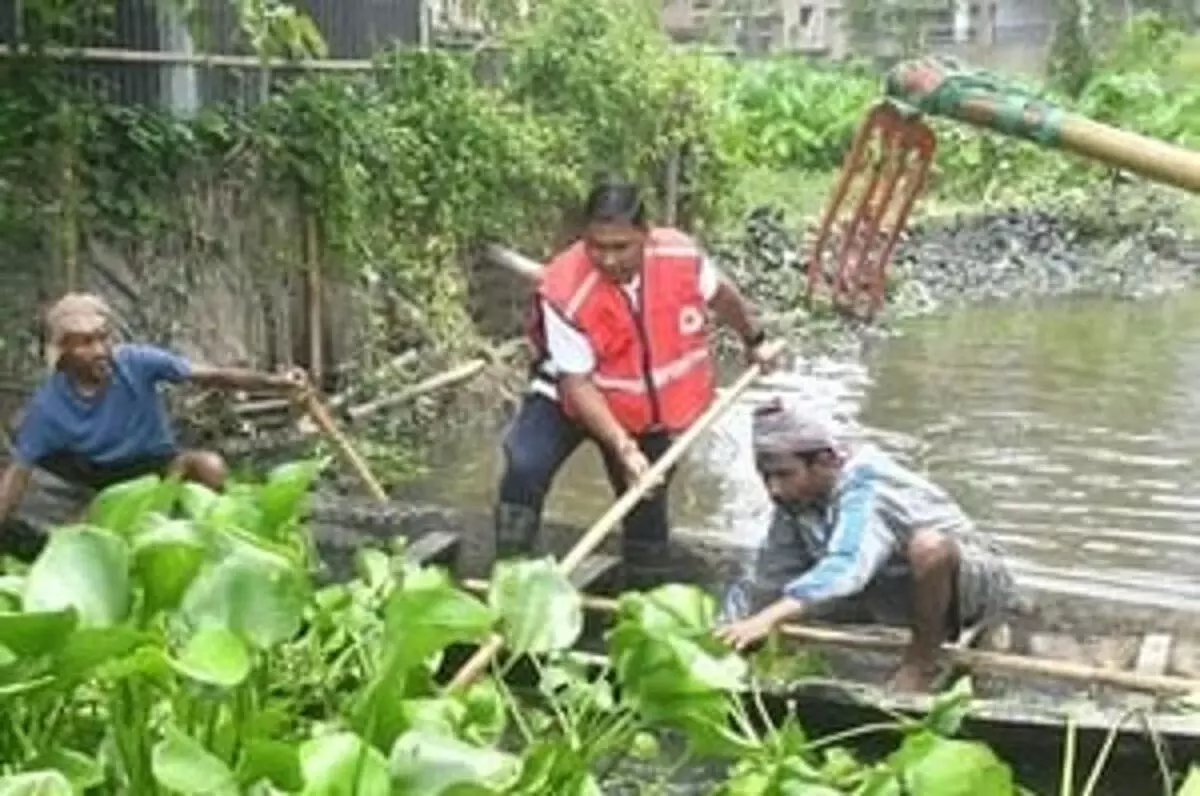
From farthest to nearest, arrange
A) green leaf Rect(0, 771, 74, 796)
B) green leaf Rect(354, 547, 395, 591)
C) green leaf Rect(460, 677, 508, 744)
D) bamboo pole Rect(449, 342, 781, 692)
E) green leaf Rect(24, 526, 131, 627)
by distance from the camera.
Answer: bamboo pole Rect(449, 342, 781, 692)
green leaf Rect(354, 547, 395, 591)
green leaf Rect(460, 677, 508, 744)
green leaf Rect(24, 526, 131, 627)
green leaf Rect(0, 771, 74, 796)

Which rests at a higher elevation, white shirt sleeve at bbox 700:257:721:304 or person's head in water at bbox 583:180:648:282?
person's head in water at bbox 583:180:648:282

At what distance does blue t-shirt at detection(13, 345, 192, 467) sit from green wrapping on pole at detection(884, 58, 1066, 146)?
228 cm

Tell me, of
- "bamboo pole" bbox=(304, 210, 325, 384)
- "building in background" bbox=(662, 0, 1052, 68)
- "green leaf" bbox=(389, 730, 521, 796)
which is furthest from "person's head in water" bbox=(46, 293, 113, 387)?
"building in background" bbox=(662, 0, 1052, 68)

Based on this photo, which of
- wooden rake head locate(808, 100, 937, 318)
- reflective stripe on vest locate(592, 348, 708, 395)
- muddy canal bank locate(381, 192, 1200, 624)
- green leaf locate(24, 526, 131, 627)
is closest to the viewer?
green leaf locate(24, 526, 131, 627)

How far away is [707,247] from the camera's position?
51.0 feet

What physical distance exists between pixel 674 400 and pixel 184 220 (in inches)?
126

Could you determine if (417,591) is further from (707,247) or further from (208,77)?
(707,247)

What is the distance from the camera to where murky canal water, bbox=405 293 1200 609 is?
8750mm

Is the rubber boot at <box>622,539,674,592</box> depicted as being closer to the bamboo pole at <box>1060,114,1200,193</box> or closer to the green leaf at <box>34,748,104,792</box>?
the bamboo pole at <box>1060,114,1200,193</box>

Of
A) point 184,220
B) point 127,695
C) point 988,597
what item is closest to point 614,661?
point 127,695

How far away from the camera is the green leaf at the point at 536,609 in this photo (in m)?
2.21

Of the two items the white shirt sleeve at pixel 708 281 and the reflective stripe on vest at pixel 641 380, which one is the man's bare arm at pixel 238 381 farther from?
the white shirt sleeve at pixel 708 281

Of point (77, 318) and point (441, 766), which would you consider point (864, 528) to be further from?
point (441, 766)

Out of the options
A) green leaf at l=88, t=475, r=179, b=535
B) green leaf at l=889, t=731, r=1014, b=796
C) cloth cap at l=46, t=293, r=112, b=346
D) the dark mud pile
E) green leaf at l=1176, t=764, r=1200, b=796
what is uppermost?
green leaf at l=88, t=475, r=179, b=535
